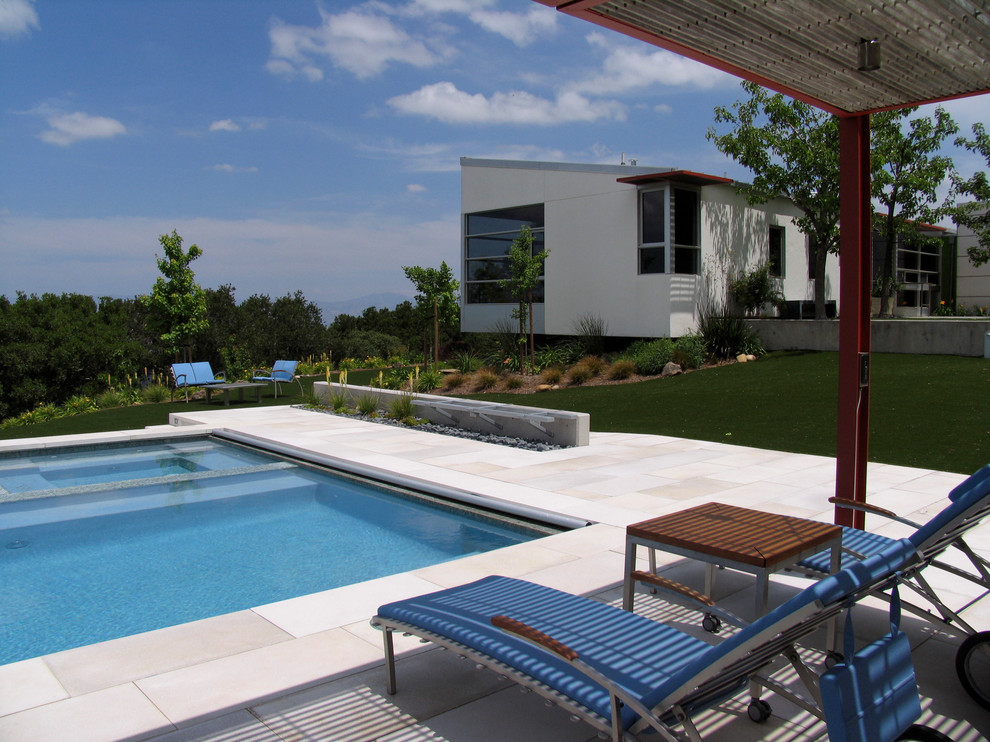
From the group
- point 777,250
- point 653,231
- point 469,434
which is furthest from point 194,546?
point 777,250

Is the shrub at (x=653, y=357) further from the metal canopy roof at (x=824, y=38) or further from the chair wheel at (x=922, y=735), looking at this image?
the chair wheel at (x=922, y=735)

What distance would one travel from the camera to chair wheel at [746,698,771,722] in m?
2.65

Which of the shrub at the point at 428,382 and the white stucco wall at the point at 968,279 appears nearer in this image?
the shrub at the point at 428,382

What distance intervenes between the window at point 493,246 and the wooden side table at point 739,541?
16907mm

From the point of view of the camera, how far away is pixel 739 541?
328 centimetres

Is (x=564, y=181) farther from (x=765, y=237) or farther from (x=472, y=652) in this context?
(x=472, y=652)

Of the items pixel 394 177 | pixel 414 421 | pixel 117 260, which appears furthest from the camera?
pixel 394 177

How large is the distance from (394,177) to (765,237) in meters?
15.3

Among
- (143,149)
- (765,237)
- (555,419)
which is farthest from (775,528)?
(143,149)

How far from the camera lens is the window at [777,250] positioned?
2094 cm

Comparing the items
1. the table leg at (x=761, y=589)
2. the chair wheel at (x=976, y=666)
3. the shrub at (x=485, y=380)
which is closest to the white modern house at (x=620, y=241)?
the shrub at (x=485, y=380)

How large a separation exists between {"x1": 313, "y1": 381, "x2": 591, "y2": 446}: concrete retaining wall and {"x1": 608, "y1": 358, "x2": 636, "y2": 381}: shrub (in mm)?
5260

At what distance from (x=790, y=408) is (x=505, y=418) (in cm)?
431

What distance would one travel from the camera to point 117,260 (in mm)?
25000
